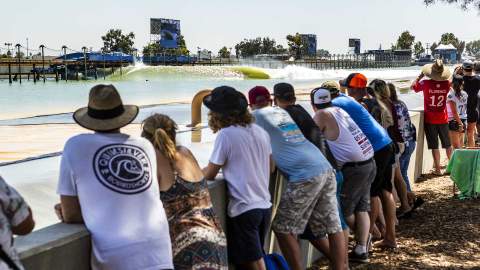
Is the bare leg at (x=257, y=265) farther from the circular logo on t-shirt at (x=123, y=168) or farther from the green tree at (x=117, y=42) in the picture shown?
the green tree at (x=117, y=42)

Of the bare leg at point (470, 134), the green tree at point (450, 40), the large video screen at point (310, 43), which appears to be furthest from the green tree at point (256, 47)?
the bare leg at point (470, 134)

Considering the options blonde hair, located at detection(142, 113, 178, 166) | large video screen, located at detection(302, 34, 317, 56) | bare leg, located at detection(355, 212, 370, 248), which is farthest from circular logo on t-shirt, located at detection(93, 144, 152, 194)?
large video screen, located at detection(302, 34, 317, 56)

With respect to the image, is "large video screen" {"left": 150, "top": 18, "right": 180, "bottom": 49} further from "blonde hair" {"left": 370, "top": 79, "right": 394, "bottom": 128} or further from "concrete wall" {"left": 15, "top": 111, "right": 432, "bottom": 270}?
"concrete wall" {"left": 15, "top": 111, "right": 432, "bottom": 270}

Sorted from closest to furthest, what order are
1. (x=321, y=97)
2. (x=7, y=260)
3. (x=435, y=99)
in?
(x=7, y=260)
(x=321, y=97)
(x=435, y=99)

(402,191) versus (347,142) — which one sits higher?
(347,142)

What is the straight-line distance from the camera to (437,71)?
8562 mm

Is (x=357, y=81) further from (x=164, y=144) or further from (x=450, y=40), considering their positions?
(x=450, y=40)

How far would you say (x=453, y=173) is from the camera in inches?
310

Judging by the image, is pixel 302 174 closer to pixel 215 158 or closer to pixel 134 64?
pixel 215 158

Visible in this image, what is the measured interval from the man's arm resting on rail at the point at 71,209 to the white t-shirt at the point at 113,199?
3cm

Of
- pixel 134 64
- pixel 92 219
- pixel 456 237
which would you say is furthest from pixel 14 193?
pixel 134 64

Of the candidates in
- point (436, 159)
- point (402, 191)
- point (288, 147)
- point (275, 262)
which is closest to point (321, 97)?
point (288, 147)

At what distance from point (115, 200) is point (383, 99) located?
14.1 feet

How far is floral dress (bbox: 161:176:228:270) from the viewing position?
10.1ft
